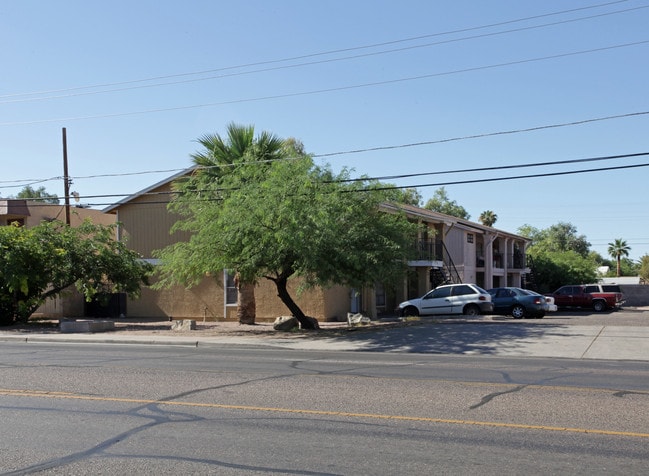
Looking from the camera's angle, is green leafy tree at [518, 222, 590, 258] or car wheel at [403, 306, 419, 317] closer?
car wheel at [403, 306, 419, 317]

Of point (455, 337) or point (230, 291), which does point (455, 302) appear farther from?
point (230, 291)

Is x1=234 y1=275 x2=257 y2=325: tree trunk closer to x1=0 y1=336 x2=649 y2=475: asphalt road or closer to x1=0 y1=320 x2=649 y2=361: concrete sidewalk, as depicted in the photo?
x1=0 y1=320 x2=649 y2=361: concrete sidewalk

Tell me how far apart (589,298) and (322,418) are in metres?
33.5

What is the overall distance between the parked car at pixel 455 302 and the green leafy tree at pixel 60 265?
39.0 feet

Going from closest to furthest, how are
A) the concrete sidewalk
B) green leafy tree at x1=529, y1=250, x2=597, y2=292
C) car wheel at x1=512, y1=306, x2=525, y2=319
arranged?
the concrete sidewalk
car wheel at x1=512, y1=306, x2=525, y2=319
green leafy tree at x1=529, y1=250, x2=597, y2=292

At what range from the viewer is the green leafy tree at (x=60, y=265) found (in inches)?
1041

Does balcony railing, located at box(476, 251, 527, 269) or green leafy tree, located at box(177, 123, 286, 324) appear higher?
green leafy tree, located at box(177, 123, 286, 324)

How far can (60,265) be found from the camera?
1067 inches

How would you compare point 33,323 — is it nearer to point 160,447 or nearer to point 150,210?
point 150,210

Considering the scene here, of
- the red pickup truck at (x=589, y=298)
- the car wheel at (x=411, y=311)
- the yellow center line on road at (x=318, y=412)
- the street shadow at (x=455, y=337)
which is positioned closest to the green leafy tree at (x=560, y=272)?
the red pickup truck at (x=589, y=298)

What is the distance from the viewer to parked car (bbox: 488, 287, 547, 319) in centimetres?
2958

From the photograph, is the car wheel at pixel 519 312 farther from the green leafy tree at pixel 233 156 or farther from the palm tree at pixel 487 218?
the palm tree at pixel 487 218

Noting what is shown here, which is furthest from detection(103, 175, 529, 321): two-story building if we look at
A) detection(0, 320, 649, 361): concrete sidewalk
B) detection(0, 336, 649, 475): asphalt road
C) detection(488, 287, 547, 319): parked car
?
detection(0, 336, 649, 475): asphalt road

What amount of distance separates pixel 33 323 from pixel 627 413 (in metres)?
25.4
